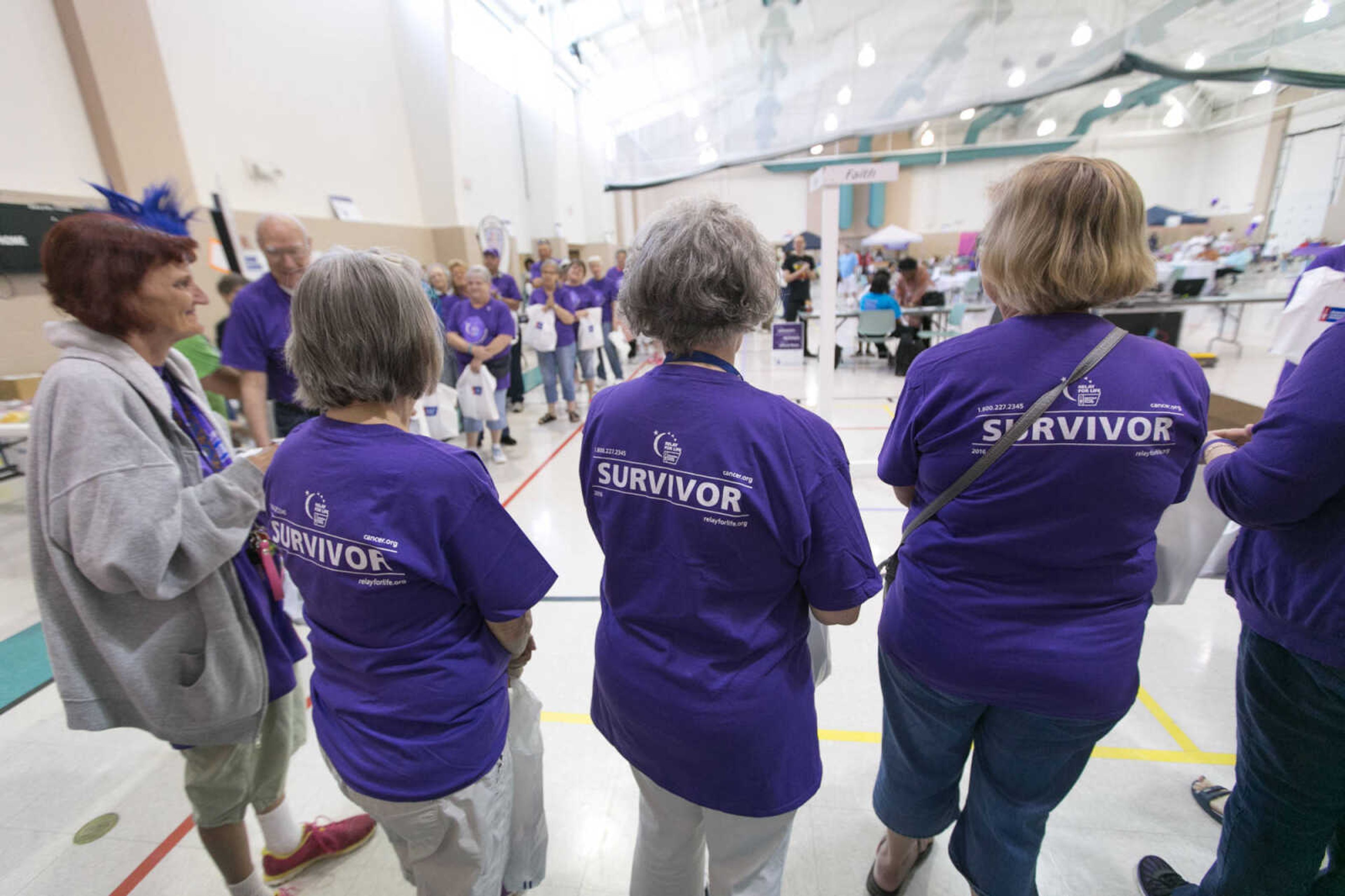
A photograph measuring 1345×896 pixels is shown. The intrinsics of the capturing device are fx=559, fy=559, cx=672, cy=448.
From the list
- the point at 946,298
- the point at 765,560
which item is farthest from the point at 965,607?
the point at 946,298

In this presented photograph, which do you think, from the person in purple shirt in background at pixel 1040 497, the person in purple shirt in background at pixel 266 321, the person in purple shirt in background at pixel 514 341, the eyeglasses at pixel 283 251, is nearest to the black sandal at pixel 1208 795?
the person in purple shirt in background at pixel 1040 497

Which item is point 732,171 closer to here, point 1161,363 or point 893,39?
point 893,39

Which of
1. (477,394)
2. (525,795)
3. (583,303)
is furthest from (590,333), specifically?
(525,795)

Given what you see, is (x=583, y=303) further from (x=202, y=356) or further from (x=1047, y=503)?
(x=1047, y=503)

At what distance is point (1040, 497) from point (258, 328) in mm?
2750

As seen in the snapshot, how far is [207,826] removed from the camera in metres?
1.34

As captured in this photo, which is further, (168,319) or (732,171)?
(732,171)

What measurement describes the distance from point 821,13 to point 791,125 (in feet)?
4.00

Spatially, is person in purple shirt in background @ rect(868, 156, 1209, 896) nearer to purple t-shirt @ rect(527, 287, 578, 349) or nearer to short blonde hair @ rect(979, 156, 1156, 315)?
short blonde hair @ rect(979, 156, 1156, 315)

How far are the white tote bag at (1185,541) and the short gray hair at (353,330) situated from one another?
1.87m

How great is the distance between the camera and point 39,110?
13.8 ft

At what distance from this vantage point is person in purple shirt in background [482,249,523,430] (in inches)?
229

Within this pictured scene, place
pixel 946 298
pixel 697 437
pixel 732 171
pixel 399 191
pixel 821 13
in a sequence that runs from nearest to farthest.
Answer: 1. pixel 697 437
2. pixel 821 13
3. pixel 399 191
4. pixel 946 298
5. pixel 732 171

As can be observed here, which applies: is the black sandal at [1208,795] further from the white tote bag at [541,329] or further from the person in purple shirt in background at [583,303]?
the person in purple shirt in background at [583,303]
